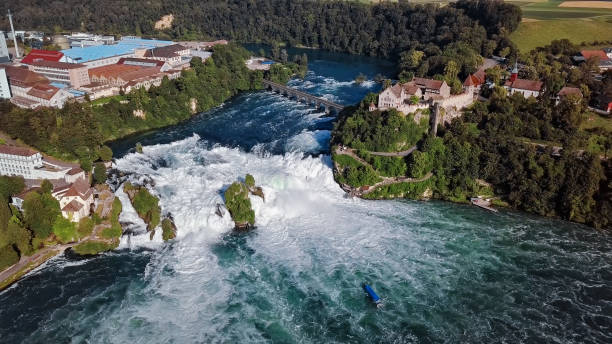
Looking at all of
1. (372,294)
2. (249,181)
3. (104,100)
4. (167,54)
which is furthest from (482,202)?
(167,54)

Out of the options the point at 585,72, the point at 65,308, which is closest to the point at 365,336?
the point at 65,308

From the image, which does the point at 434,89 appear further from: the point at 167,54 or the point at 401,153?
the point at 167,54

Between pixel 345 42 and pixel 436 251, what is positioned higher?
pixel 345 42

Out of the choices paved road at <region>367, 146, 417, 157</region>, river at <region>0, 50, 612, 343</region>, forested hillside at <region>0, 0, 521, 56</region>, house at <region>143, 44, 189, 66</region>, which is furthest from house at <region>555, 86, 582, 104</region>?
house at <region>143, 44, 189, 66</region>

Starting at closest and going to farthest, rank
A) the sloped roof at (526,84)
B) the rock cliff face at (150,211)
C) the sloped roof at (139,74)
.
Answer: the rock cliff face at (150,211)
the sloped roof at (526,84)
the sloped roof at (139,74)

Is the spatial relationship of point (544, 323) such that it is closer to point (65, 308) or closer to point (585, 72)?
point (65, 308)

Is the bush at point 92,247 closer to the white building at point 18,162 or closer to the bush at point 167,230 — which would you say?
the bush at point 167,230

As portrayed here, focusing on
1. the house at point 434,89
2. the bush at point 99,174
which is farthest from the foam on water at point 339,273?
the house at point 434,89
